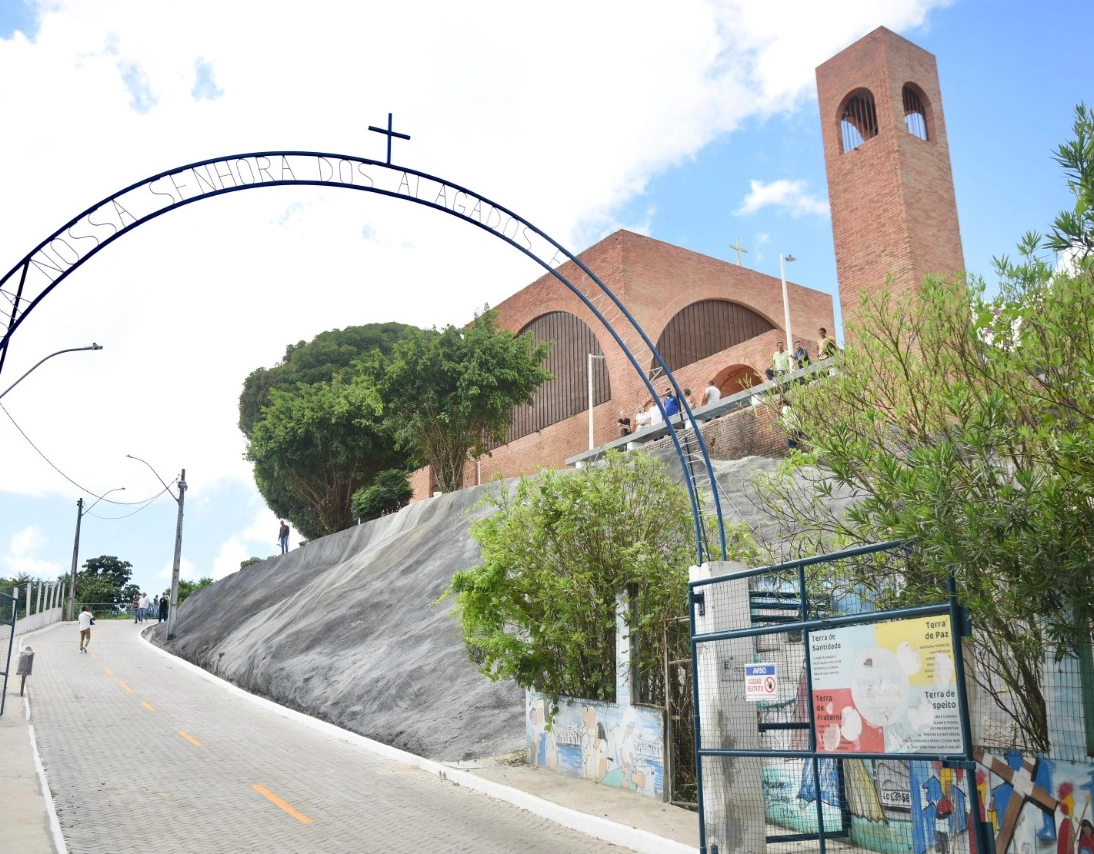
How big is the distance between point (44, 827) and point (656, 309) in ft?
92.8

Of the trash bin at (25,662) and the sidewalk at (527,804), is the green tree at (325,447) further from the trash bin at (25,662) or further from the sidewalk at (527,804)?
the sidewalk at (527,804)

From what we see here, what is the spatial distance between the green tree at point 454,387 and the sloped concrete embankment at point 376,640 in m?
2.73

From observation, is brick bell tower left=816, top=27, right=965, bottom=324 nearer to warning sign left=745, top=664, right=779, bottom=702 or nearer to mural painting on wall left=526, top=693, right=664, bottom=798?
mural painting on wall left=526, top=693, right=664, bottom=798

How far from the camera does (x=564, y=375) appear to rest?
3756 cm

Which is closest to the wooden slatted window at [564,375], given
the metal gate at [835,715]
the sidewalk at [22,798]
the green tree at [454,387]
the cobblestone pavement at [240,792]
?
the green tree at [454,387]

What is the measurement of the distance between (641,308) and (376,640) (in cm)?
1658

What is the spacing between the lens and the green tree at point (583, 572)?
12.1m

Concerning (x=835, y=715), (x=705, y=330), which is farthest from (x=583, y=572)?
(x=705, y=330)

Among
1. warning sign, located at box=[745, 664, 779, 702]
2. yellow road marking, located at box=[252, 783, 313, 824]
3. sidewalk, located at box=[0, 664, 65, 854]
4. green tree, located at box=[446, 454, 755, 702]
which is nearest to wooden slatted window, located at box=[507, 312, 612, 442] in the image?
green tree, located at box=[446, 454, 755, 702]

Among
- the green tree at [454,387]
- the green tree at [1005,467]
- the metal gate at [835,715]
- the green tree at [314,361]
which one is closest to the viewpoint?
the green tree at [1005,467]

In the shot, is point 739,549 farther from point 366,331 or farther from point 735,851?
point 366,331

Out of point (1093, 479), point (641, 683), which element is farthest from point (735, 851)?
point (1093, 479)

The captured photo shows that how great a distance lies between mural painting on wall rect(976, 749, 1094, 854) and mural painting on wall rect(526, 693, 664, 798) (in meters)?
5.12

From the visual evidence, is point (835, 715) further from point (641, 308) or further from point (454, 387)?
point (641, 308)
